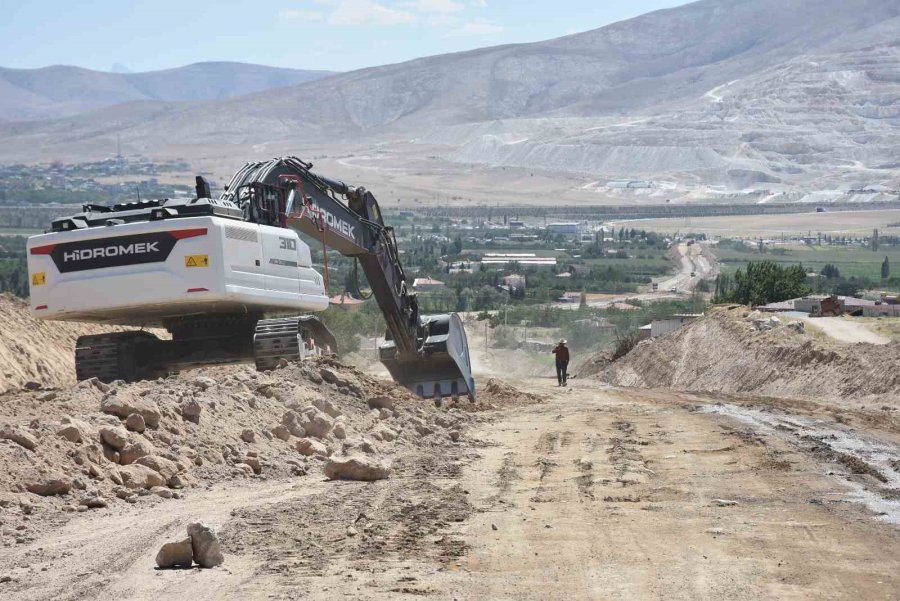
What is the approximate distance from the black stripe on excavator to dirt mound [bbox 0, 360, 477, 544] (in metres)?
1.61

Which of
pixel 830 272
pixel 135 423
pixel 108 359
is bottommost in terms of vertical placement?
pixel 830 272

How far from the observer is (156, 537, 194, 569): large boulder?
9836 mm

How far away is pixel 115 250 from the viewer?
19.0m

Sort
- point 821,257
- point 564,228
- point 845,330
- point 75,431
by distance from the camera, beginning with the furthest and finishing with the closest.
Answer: point 564,228
point 821,257
point 845,330
point 75,431

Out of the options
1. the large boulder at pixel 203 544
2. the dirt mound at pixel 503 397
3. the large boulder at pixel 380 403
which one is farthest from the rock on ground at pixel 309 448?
the dirt mound at pixel 503 397

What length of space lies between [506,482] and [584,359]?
4208cm

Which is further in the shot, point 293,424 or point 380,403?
point 380,403

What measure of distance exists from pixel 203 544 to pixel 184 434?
16.2ft

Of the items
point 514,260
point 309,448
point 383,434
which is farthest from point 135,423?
point 514,260

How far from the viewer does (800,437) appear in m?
19.3

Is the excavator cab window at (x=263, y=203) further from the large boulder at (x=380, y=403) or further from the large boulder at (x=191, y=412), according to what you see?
the large boulder at (x=191, y=412)

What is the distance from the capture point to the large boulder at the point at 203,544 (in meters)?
9.89

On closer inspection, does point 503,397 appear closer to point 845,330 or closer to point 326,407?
point 326,407

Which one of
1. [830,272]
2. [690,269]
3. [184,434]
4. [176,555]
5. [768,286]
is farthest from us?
[690,269]
